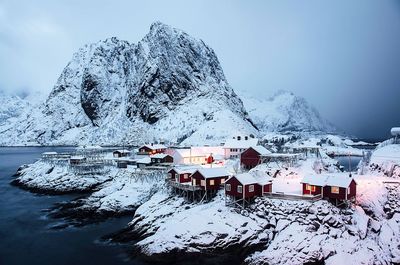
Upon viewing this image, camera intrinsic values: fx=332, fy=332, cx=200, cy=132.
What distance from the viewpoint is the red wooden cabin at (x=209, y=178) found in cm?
5162

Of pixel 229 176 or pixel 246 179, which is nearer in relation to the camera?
pixel 246 179

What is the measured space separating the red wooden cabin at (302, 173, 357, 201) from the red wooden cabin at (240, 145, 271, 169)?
71.1ft

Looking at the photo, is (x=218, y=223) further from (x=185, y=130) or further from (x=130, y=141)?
(x=130, y=141)

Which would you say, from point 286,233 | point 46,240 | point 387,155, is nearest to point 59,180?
point 46,240

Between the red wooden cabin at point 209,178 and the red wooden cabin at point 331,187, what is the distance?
13264 millimetres

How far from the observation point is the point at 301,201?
43406 millimetres

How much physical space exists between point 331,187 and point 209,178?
702 inches

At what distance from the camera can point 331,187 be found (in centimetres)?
4312

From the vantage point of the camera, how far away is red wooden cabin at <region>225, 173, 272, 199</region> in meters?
45.8

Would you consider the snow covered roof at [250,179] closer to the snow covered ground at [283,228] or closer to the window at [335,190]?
the snow covered ground at [283,228]

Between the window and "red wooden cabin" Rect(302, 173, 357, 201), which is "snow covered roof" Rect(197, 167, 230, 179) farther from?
the window

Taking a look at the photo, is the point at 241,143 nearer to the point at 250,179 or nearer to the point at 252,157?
the point at 252,157

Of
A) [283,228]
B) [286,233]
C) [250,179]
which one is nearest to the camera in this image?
[286,233]

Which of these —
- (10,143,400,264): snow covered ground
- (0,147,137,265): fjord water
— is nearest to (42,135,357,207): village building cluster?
(10,143,400,264): snow covered ground
